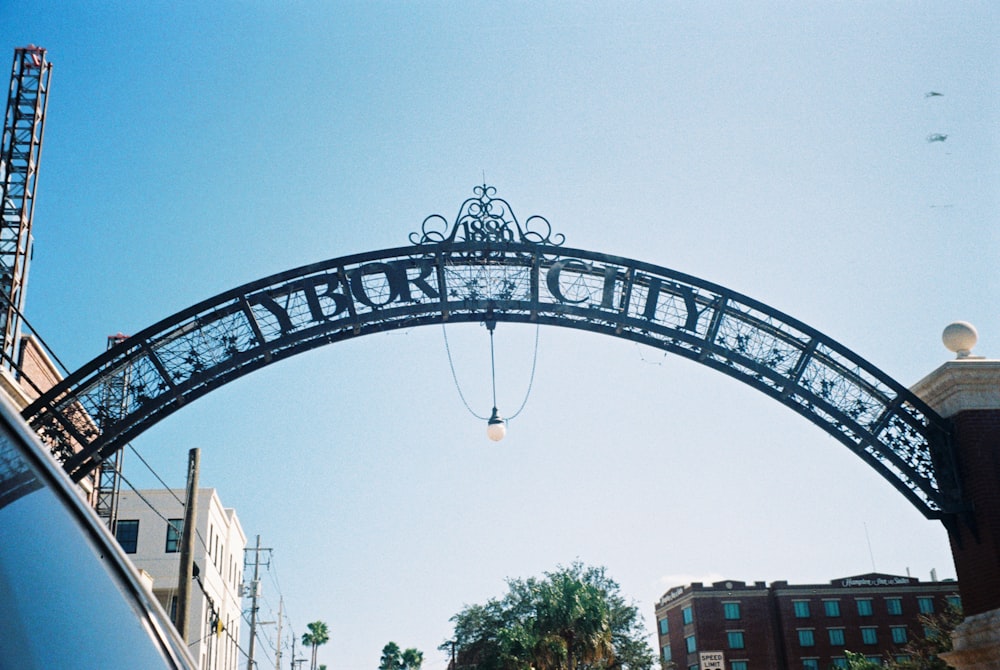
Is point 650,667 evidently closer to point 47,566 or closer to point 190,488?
point 190,488

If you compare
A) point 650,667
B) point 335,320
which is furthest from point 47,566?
point 650,667

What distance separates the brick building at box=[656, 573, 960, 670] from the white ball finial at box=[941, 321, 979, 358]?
60934 mm

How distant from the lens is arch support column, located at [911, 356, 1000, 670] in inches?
558

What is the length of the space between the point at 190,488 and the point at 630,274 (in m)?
13.2

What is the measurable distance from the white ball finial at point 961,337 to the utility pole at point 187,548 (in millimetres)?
15825

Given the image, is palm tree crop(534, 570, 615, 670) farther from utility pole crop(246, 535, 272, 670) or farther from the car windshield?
the car windshield

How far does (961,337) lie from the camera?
15.2m

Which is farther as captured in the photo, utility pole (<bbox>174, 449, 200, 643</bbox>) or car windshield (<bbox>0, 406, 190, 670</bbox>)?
utility pole (<bbox>174, 449, 200, 643</bbox>)

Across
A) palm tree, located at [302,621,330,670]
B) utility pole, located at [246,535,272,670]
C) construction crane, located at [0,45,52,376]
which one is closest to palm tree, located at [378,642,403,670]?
palm tree, located at [302,621,330,670]

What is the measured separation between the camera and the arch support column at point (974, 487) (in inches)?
558

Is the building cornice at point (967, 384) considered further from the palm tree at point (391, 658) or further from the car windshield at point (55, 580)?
the palm tree at point (391, 658)

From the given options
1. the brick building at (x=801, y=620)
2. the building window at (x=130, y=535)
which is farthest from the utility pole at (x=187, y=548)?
the brick building at (x=801, y=620)

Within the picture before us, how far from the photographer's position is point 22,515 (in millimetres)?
1239

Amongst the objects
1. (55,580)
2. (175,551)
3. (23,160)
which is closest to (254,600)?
(175,551)
